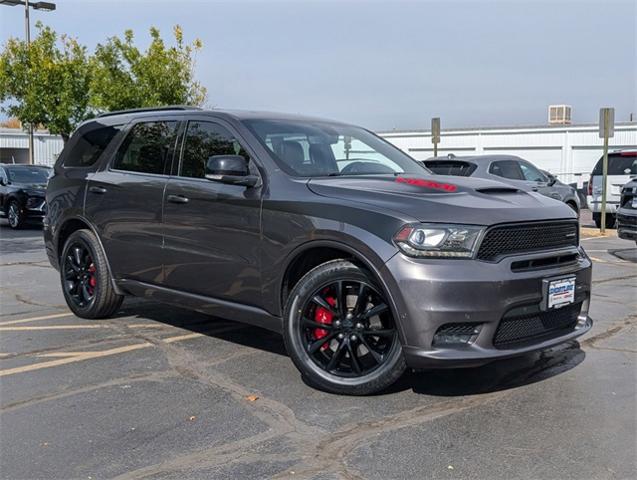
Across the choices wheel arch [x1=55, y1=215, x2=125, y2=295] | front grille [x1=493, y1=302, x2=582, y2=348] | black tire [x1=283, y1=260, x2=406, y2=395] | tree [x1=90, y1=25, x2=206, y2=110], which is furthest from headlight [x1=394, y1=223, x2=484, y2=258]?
tree [x1=90, y1=25, x2=206, y2=110]

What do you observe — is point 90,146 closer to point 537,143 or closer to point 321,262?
point 321,262

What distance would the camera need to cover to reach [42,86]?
25.6 meters

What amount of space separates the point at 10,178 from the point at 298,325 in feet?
48.1

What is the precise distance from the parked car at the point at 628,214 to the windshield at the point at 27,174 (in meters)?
13.1

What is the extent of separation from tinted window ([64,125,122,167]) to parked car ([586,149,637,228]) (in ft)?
44.1

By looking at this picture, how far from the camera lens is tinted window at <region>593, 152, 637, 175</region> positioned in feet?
55.3

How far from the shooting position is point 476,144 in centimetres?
3916

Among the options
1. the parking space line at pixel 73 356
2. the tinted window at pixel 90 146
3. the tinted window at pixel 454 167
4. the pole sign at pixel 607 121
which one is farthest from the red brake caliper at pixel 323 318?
the pole sign at pixel 607 121

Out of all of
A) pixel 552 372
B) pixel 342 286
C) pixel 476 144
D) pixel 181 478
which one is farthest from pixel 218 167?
pixel 476 144

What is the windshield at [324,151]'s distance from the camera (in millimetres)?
4918

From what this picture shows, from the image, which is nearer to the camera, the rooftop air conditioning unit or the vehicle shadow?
the vehicle shadow

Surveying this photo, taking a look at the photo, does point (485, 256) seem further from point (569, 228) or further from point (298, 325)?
point (298, 325)

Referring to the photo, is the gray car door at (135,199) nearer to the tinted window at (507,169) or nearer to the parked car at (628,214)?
the parked car at (628,214)

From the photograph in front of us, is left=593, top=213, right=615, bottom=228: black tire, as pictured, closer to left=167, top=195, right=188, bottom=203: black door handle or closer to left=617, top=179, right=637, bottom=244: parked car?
left=617, top=179, right=637, bottom=244: parked car
